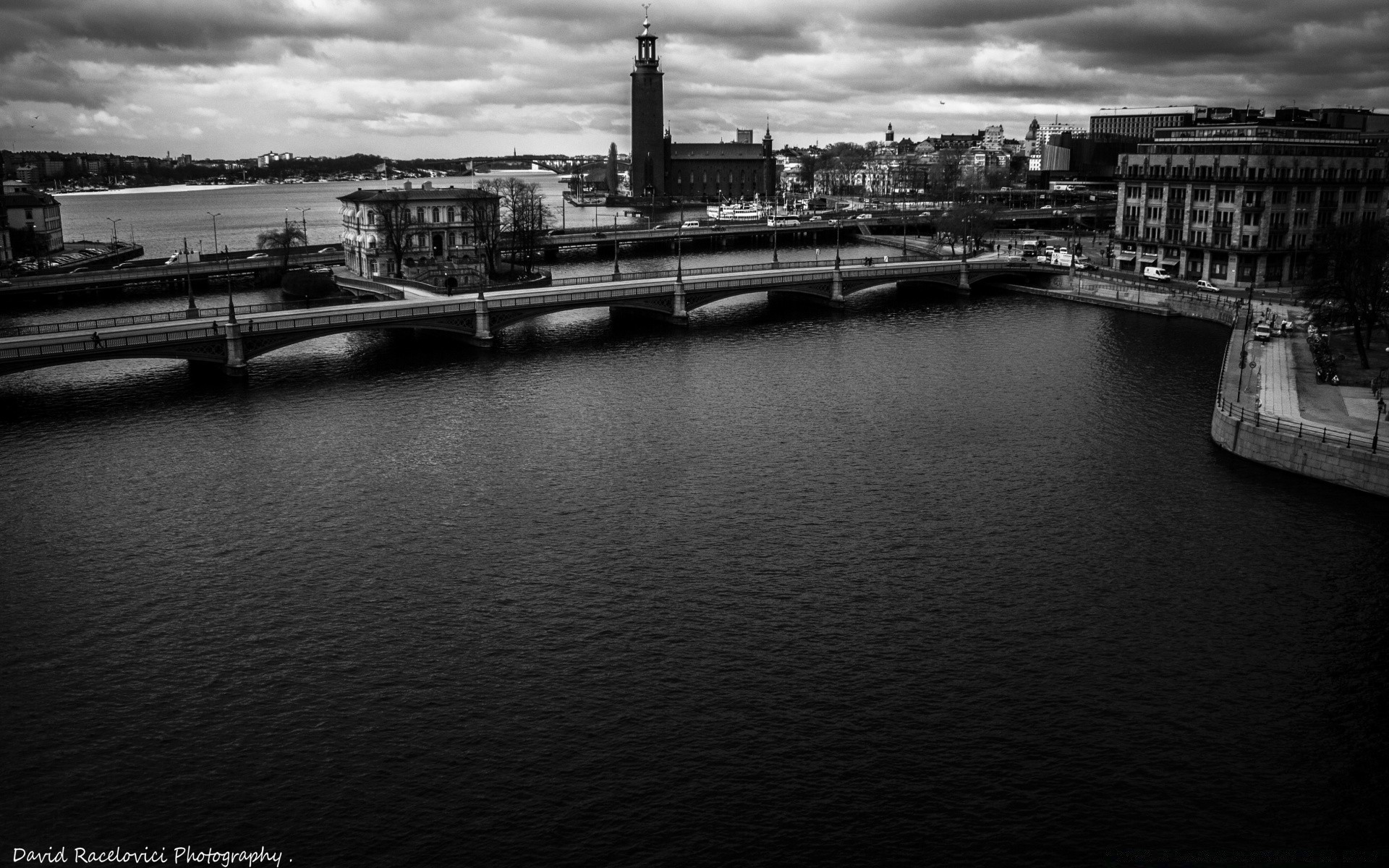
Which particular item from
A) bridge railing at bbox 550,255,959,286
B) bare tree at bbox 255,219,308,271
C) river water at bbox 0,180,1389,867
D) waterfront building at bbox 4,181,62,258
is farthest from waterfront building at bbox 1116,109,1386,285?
waterfront building at bbox 4,181,62,258

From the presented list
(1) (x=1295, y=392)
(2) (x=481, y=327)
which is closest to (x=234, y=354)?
(2) (x=481, y=327)

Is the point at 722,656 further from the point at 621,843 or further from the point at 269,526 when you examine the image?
the point at 269,526

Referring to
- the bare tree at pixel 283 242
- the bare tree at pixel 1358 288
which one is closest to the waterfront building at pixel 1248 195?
the bare tree at pixel 1358 288

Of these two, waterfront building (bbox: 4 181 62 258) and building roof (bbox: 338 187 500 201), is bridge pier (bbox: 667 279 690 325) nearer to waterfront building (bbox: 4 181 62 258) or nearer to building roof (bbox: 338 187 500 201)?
building roof (bbox: 338 187 500 201)

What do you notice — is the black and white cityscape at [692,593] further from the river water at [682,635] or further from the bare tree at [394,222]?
the bare tree at [394,222]

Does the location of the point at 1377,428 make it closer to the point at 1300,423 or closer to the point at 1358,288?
the point at 1300,423
